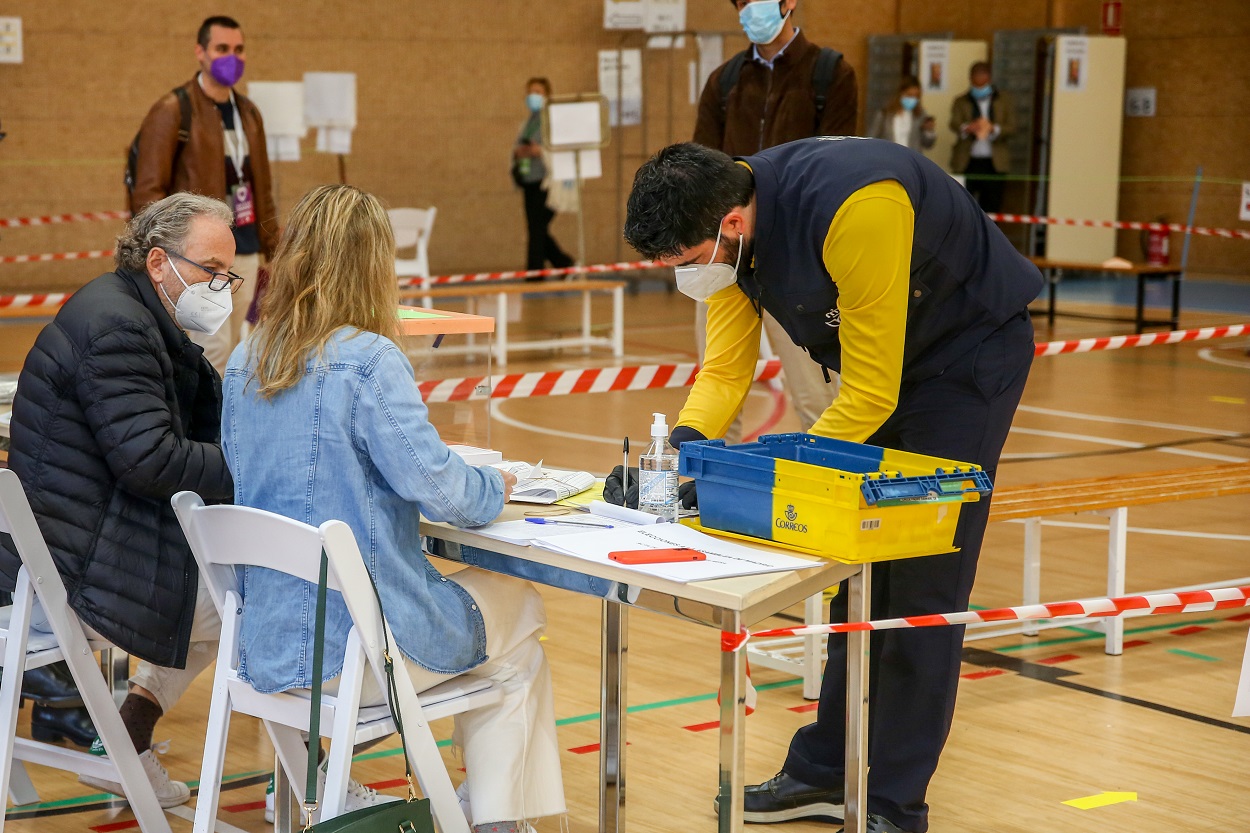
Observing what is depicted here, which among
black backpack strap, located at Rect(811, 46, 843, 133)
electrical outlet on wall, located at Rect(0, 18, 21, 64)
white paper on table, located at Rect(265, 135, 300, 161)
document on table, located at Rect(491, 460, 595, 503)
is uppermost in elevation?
electrical outlet on wall, located at Rect(0, 18, 21, 64)

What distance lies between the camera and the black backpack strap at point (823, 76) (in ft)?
18.7

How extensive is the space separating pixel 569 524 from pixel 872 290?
0.67 meters

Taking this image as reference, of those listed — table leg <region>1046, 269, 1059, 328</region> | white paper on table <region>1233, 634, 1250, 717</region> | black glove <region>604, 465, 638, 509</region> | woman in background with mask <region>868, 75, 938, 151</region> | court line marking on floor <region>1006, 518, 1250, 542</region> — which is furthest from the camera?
woman in background with mask <region>868, 75, 938, 151</region>

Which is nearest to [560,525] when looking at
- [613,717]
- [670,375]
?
[613,717]

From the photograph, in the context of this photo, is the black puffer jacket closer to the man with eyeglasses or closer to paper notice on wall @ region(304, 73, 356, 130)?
the man with eyeglasses

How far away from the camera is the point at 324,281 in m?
2.76

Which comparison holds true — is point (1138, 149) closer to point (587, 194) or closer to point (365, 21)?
point (587, 194)

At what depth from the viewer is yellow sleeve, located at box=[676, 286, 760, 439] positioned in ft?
10.6

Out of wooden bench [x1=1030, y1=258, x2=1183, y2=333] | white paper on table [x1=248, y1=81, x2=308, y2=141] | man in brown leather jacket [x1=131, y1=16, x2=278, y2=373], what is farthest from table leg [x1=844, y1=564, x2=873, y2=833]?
white paper on table [x1=248, y1=81, x2=308, y2=141]

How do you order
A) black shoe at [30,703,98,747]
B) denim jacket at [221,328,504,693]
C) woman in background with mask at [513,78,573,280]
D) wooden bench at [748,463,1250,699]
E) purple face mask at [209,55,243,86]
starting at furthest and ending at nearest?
woman in background with mask at [513,78,573,280] < purple face mask at [209,55,243,86] < wooden bench at [748,463,1250,699] < black shoe at [30,703,98,747] < denim jacket at [221,328,504,693]

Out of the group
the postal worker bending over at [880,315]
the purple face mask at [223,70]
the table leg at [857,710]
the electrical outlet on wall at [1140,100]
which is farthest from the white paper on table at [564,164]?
the table leg at [857,710]

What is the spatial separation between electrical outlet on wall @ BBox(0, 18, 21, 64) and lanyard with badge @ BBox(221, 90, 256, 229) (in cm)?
694

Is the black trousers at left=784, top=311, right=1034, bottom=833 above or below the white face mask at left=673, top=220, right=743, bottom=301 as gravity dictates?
below

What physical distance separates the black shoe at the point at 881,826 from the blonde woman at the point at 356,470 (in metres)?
0.67
